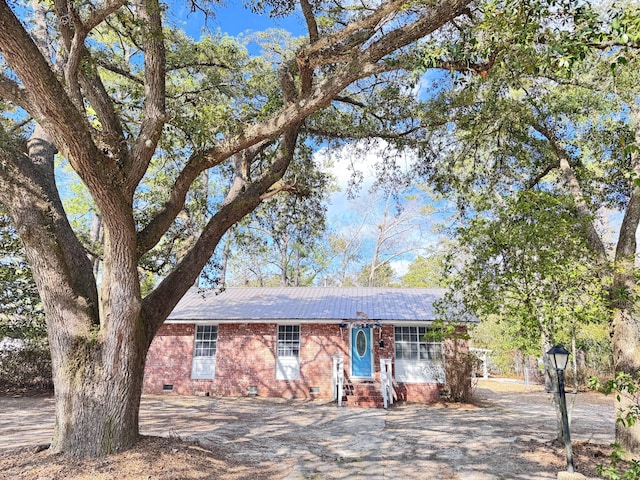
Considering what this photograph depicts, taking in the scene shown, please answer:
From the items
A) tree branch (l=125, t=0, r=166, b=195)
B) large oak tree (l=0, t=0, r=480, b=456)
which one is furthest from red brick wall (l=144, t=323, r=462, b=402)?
tree branch (l=125, t=0, r=166, b=195)

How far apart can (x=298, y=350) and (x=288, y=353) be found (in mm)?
352

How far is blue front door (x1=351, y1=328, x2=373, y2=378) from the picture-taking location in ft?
43.7

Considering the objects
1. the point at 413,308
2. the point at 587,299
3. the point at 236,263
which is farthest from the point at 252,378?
the point at 236,263

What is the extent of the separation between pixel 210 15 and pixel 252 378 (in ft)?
35.5

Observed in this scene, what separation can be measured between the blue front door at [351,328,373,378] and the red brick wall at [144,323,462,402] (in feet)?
0.63

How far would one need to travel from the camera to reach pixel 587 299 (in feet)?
20.0

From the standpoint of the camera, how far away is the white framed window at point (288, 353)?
13695 millimetres

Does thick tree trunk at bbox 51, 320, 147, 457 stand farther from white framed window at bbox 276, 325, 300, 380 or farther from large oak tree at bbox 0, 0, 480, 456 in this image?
white framed window at bbox 276, 325, 300, 380

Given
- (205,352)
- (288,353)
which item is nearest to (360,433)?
(288,353)

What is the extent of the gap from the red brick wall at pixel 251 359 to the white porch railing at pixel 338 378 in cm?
50

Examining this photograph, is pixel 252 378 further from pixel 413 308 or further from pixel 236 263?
pixel 236 263

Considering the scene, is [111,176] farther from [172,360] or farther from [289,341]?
[172,360]

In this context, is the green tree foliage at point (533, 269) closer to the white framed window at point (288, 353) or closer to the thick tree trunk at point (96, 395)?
the thick tree trunk at point (96, 395)

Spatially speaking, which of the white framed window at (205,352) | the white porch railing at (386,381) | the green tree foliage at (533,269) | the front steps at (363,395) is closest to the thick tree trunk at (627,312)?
the green tree foliage at (533,269)
